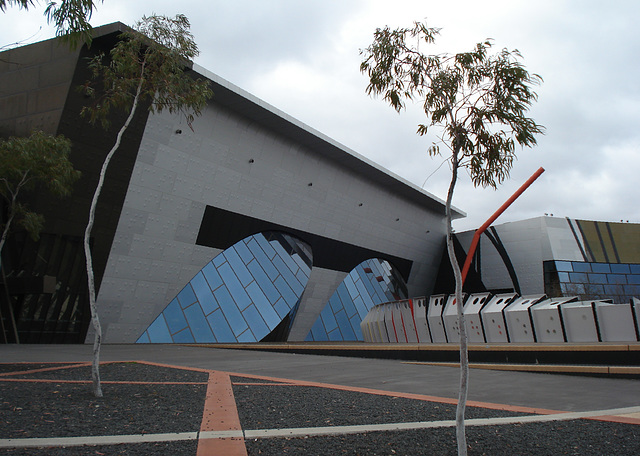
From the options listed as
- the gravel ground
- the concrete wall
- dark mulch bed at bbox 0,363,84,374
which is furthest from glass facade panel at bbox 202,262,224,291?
the gravel ground

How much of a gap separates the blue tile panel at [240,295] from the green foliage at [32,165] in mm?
9683

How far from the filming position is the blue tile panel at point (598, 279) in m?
36.8

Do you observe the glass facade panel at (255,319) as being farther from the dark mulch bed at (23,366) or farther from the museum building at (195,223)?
the dark mulch bed at (23,366)

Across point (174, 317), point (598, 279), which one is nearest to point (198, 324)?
point (174, 317)

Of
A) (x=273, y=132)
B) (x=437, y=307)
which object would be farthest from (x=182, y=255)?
(x=437, y=307)

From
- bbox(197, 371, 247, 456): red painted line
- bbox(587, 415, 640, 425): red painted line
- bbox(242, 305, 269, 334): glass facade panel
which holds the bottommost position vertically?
bbox(197, 371, 247, 456): red painted line

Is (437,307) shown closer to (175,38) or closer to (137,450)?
(175,38)

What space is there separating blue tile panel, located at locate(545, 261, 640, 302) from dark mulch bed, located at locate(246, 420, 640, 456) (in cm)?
3612

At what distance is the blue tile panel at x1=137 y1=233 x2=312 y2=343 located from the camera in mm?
24828

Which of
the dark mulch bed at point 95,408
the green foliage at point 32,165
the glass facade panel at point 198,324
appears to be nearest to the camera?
the dark mulch bed at point 95,408

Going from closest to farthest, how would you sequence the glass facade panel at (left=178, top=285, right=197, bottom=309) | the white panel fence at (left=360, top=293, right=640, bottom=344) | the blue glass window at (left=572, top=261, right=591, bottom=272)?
the white panel fence at (left=360, top=293, right=640, bottom=344)
the glass facade panel at (left=178, top=285, right=197, bottom=309)
the blue glass window at (left=572, top=261, right=591, bottom=272)

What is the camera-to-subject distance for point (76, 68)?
18.4 m

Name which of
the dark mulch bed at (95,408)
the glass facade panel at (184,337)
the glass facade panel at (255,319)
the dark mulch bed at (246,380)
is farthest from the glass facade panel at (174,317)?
the dark mulch bed at (246,380)

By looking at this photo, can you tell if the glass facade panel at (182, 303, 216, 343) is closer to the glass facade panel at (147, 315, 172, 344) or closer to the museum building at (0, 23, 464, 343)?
the museum building at (0, 23, 464, 343)
